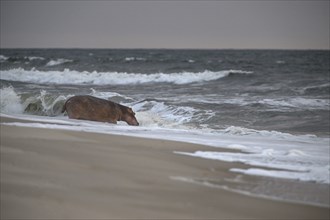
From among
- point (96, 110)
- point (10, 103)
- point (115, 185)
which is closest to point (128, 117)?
point (96, 110)

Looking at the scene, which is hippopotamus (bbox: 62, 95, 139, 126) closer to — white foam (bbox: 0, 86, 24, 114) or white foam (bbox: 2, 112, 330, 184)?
white foam (bbox: 2, 112, 330, 184)

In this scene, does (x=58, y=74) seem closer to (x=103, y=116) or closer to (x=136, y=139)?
(x=103, y=116)

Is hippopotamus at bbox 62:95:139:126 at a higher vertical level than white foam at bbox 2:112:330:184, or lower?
higher

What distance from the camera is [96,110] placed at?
7.23 m

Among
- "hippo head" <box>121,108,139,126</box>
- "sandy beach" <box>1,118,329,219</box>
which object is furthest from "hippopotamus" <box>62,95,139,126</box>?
"sandy beach" <box>1,118,329,219</box>

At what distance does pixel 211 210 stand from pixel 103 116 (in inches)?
185

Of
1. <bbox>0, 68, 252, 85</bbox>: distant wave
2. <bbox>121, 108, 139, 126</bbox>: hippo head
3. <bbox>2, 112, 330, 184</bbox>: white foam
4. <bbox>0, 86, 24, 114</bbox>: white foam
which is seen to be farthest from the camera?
<bbox>0, 68, 252, 85</bbox>: distant wave

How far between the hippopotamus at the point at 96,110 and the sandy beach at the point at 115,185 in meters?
2.69

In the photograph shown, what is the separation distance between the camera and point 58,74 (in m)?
23.0

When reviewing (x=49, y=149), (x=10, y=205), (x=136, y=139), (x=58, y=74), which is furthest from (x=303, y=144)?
(x=58, y=74)

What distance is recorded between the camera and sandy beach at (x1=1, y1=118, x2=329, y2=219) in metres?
2.71

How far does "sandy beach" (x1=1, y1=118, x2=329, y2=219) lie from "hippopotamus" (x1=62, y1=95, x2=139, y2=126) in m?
2.69

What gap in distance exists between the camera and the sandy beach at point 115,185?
8.90 feet

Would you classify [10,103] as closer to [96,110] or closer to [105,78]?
[96,110]
